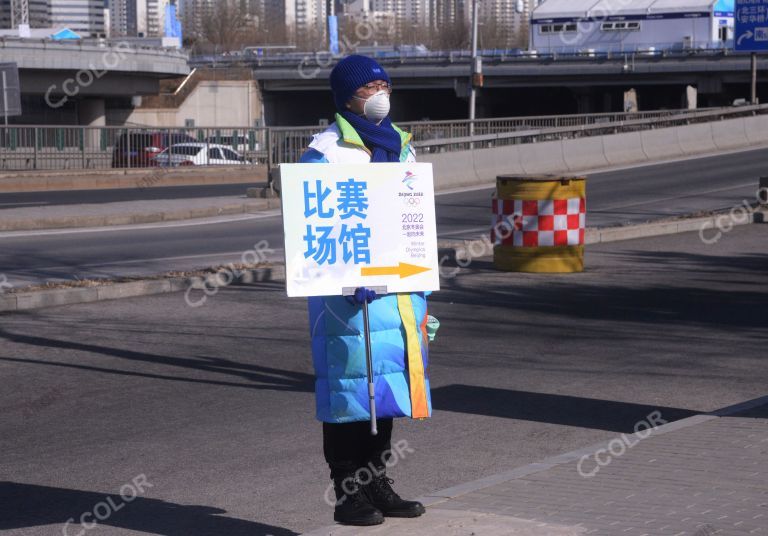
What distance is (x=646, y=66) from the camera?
269 ft

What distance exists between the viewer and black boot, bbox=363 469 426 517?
521 cm

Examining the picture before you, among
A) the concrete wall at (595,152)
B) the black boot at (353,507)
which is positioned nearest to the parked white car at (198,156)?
the concrete wall at (595,152)

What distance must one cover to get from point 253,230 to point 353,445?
16684 millimetres

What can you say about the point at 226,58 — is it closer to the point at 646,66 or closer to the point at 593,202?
the point at 646,66

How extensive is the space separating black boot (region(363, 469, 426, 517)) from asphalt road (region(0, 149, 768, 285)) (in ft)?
33.8

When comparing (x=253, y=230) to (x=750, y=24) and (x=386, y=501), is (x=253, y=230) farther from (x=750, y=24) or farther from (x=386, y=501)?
(x=386, y=501)

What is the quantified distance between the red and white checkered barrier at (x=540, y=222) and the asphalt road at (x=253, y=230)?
3980 millimetres

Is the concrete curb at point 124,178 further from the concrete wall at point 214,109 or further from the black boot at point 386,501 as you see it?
the concrete wall at point 214,109

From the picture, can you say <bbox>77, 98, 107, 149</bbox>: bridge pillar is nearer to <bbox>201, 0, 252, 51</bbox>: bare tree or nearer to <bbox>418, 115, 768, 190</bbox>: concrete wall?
<bbox>418, 115, 768, 190</bbox>: concrete wall

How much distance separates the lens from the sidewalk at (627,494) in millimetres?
5102

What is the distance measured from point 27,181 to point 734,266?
2181 centimetres

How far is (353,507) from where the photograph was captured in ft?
16.8

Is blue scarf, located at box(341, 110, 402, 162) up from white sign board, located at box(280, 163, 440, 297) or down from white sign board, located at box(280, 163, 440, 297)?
up

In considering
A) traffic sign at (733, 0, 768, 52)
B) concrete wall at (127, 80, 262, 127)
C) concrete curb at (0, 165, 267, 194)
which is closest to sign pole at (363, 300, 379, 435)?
traffic sign at (733, 0, 768, 52)
